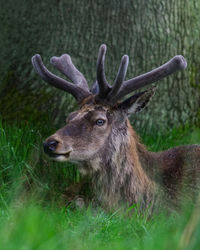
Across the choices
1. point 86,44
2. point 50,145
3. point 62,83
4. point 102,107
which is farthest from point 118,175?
point 86,44

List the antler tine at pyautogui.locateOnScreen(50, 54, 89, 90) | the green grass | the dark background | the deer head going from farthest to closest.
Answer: the dark background
the antler tine at pyautogui.locateOnScreen(50, 54, 89, 90)
the deer head
the green grass

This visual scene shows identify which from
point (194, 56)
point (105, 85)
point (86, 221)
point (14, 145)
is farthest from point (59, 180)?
point (194, 56)

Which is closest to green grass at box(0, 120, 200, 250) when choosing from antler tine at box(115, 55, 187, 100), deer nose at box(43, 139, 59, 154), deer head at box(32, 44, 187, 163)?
deer nose at box(43, 139, 59, 154)

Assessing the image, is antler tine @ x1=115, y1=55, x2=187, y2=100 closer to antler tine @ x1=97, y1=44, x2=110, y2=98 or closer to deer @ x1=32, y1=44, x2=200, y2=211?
deer @ x1=32, y1=44, x2=200, y2=211

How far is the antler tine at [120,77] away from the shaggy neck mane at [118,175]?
12.6 inches

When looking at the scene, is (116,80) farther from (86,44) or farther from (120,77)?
(86,44)

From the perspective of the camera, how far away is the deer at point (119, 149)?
502 centimetres

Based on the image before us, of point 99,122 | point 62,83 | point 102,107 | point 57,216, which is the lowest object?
point 57,216

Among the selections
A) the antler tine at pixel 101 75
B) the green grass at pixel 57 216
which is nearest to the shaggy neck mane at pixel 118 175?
the green grass at pixel 57 216

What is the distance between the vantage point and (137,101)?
5223mm

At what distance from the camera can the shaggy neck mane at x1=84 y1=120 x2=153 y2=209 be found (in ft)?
16.6

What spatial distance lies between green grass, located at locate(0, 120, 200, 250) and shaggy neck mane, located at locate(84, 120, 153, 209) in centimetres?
24

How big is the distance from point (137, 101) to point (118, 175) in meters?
0.68

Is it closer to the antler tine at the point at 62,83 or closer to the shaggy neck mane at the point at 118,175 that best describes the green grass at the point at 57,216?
the shaggy neck mane at the point at 118,175
